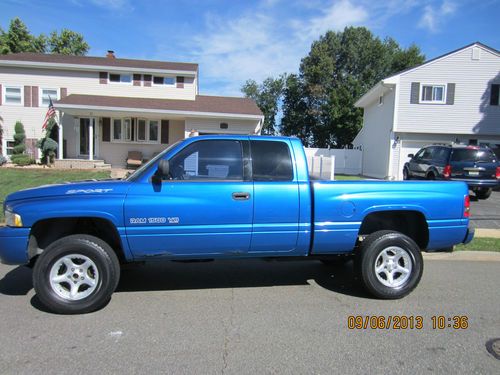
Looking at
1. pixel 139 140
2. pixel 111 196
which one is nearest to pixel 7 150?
pixel 139 140

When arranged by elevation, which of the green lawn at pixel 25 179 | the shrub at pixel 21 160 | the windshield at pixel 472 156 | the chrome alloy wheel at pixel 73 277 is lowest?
the chrome alloy wheel at pixel 73 277

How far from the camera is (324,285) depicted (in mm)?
5324

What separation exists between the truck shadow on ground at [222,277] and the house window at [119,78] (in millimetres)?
19374

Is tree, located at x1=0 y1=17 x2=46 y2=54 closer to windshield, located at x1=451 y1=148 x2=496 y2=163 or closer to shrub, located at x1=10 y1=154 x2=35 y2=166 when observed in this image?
shrub, located at x1=10 y1=154 x2=35 y2=166

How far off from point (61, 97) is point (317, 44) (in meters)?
36.6

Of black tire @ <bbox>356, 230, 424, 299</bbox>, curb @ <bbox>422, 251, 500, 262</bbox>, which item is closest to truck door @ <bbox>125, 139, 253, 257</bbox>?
black tire @ <bbox>356, 230, 424, 299</bbox>

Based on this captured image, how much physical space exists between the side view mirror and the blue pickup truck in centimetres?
1

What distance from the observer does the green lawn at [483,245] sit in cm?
725

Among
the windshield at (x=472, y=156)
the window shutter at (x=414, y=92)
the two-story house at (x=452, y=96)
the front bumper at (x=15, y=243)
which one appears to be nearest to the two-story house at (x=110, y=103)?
the two-story house at (x=452, y=96)

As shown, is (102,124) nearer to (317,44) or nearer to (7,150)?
(7,150)

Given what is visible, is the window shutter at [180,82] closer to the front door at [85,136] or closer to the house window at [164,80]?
the house window at [164,80]

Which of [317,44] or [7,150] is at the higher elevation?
[317,44]

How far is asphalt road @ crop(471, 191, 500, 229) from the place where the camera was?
31.8ft

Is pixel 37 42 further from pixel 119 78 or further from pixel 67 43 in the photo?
pixel 119 78
